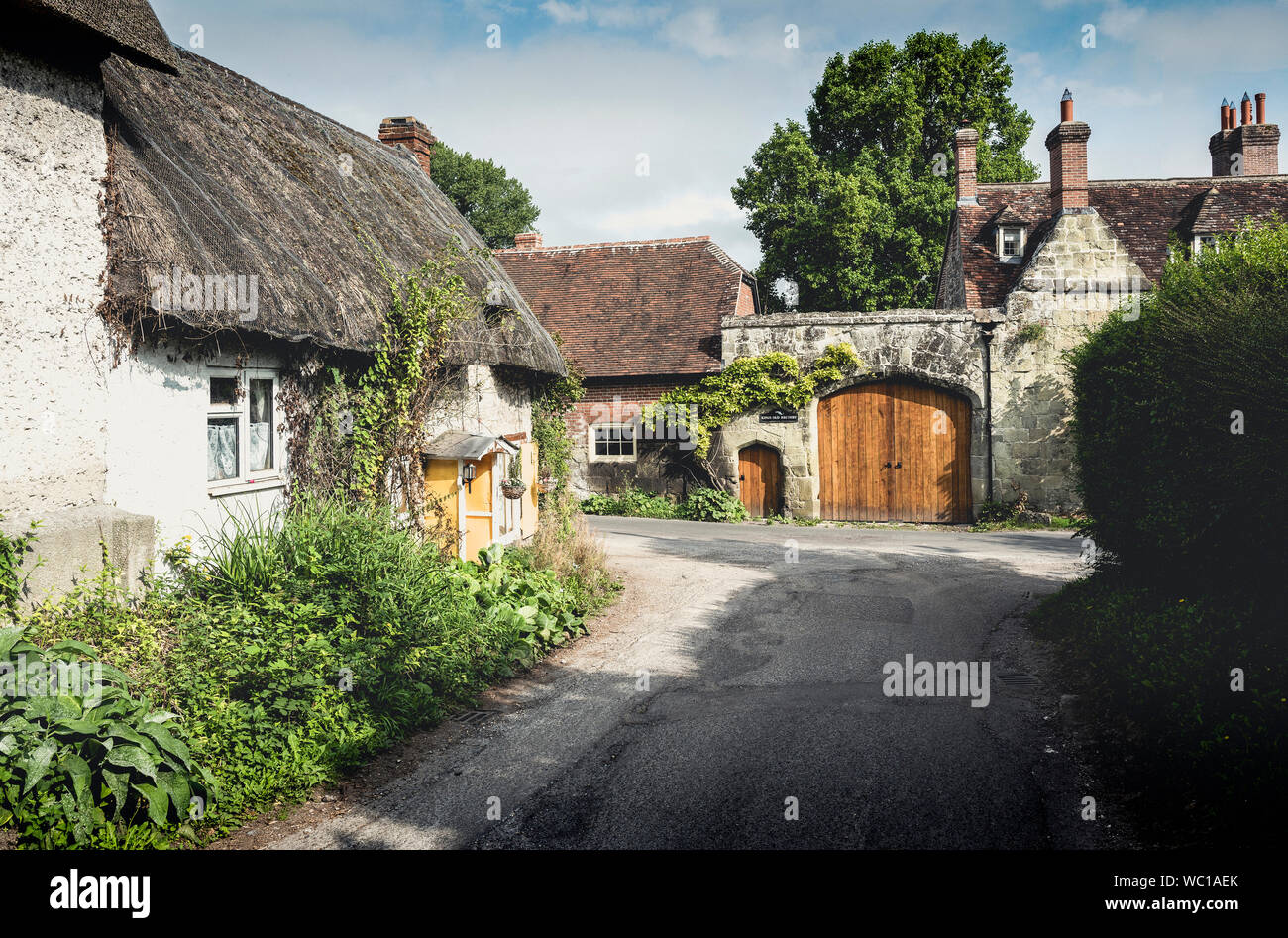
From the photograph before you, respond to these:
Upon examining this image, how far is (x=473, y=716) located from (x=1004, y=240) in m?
18.1

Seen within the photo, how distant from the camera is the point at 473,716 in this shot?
6500 millimetres

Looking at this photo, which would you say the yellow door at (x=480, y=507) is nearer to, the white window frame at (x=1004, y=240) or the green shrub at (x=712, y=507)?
the green shrub at (x=712, y=507)

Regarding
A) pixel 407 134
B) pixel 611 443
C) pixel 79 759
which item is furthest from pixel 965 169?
pixel 79 759

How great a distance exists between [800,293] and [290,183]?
22106mm

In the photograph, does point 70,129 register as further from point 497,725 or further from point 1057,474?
point 1057,474

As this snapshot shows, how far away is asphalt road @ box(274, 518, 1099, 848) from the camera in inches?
181

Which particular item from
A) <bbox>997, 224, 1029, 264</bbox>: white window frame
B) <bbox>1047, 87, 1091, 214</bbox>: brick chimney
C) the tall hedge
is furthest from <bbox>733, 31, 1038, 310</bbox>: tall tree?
the tall hedge

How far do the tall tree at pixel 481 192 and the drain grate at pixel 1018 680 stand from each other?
3346 centimetres

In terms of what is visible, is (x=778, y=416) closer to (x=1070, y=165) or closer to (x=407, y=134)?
(x=1070, y=165)

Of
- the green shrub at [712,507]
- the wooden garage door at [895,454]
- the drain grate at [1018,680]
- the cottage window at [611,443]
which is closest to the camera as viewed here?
the drain grate at [1018,680]

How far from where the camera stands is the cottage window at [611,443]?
2108 cm

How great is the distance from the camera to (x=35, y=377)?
5.76 m

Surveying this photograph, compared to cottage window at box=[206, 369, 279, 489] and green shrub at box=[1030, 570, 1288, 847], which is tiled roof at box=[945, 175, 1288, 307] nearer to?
green shrub at box=[1030, 570, 1288, 847]

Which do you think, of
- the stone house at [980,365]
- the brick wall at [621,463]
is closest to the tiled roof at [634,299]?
the brick wall at [621,463]
